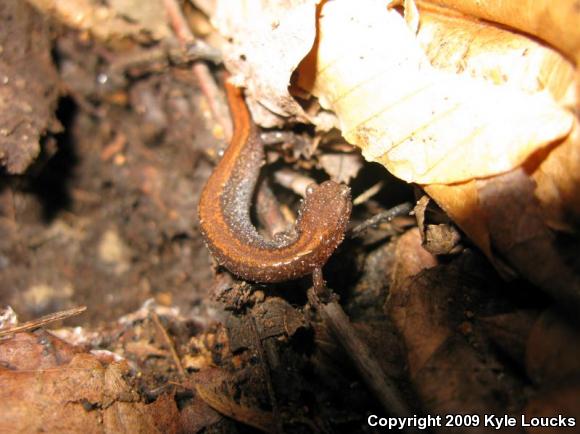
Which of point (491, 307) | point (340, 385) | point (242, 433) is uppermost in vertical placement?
point (491, 307)

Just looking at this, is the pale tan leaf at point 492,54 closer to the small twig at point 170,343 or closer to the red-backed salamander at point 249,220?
the red-backed salamander at point 249,220

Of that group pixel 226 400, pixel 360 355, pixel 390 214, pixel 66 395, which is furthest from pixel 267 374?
pixel 390 214

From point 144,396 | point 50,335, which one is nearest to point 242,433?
point 144,396

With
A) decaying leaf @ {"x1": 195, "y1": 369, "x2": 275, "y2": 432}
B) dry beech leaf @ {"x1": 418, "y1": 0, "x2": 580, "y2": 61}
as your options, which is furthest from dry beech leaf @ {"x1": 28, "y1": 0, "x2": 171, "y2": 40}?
decaying leaf @ {"x1": 195, "y1": 369, "x2": 275, "y2": 432}

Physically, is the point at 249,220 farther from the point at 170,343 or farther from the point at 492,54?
the point at 492,54

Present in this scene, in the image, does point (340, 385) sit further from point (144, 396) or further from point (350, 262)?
point (144, 396)

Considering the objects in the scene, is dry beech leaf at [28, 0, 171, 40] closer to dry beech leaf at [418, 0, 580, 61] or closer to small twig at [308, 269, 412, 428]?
dry beech leaf at [418, 0, 580, 61]

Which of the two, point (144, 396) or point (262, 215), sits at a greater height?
point (262, 215)
